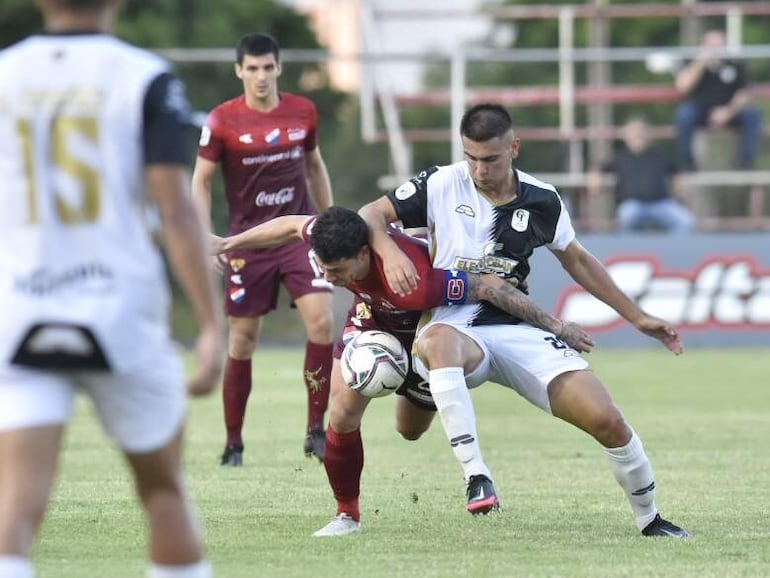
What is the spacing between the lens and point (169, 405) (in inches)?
171

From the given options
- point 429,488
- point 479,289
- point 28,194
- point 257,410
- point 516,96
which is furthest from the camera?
point 516,96

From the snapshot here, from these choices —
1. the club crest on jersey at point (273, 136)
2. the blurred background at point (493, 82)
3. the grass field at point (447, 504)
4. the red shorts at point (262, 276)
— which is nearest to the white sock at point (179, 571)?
the grass field at point (447, 504)

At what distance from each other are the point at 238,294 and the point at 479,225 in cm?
336

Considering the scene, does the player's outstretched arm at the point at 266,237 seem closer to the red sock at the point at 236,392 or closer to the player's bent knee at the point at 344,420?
the player's bent knee at the point at 344,420

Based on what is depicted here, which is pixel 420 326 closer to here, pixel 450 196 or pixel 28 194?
pixel 450 196

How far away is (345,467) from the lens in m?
7.24

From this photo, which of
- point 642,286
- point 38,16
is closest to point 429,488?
point 642,286

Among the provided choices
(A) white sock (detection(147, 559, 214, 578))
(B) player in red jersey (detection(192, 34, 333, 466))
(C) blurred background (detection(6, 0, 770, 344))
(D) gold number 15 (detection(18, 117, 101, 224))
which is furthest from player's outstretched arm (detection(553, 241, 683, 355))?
(C) blurred background (detection(6, 0, 770, 344))

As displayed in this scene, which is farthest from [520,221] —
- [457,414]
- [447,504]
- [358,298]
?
[447,504]

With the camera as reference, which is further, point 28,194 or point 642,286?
point 642,286

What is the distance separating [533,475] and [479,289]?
2.22 meters

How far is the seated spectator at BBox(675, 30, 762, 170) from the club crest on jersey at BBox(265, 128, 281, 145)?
11511 millimetres

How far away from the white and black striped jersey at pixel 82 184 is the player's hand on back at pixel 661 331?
3.36 meters

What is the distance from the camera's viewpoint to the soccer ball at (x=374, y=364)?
7.14 metres
